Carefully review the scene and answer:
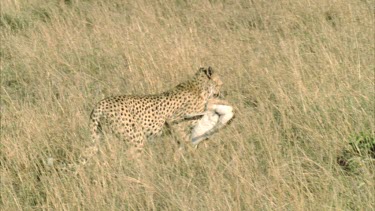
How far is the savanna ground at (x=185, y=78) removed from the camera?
3.69 meters

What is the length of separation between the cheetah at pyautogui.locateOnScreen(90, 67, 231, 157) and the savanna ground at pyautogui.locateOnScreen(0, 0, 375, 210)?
0.11 meters

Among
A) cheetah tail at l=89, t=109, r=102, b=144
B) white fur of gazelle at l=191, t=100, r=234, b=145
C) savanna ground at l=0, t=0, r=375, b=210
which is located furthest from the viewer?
cheetah tail at l=89, t=109, r=102, b=144

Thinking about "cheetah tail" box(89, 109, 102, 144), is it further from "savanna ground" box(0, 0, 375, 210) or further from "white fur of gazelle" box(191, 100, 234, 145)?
"white fur of gazelle" box(191, 100, 234, 145)

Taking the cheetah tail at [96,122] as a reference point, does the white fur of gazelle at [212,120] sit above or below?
below

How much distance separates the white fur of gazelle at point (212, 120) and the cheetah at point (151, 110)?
6.1 inches

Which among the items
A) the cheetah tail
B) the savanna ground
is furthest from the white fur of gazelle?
the cheetah tail

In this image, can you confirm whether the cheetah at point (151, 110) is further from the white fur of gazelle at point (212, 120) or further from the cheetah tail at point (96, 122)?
the white fur of gazelle at point (212, 120)

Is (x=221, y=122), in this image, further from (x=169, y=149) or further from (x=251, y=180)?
(x=251, y=180)

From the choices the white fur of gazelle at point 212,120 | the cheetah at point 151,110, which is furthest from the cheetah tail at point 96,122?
the white fur of gazelle at point 212,120

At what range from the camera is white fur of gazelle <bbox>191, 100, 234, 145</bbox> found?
4493 mm

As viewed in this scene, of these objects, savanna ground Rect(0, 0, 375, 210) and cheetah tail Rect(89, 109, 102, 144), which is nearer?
savanna ground Rect(0, 0, 375, 210)

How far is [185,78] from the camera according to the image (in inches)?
226

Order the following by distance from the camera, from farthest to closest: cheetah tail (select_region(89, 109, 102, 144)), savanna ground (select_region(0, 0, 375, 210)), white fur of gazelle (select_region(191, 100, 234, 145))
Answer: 1. cheetah tail (select_region(89, 109, 102, 144))
2. white fur of gazelle (select_region(191, 100, 234, 145))
3. savanna ground (select_region(0, 0, 375, 210))

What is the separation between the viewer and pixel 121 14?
7.32 meters
